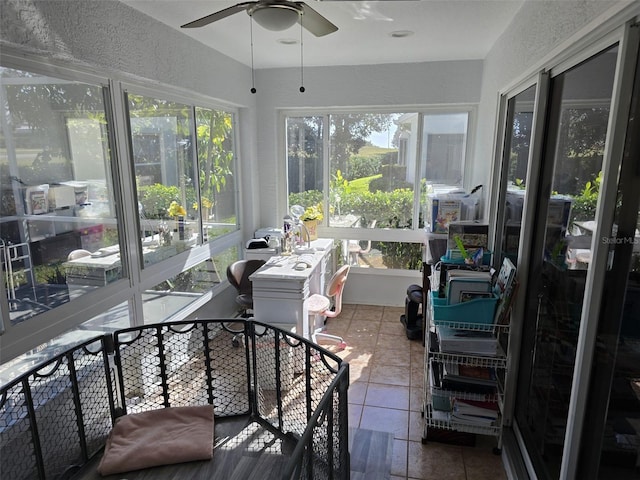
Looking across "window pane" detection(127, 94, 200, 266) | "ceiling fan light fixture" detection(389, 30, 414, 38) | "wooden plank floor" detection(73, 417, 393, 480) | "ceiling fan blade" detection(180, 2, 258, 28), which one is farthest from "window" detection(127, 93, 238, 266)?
"ceiling fan light fixture" detection(389, 30, 414, 38)

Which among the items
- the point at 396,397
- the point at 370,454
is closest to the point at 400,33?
the point at 396,397

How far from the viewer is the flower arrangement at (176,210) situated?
123 inches

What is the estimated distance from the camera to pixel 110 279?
8.10ft

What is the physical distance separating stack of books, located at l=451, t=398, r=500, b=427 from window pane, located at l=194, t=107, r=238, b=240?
8.15 ft

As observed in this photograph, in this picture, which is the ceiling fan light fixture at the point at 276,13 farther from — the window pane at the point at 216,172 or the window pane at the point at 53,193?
the window pane at the point at 216,172

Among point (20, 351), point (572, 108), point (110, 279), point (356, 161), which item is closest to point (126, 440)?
point (20, 351)

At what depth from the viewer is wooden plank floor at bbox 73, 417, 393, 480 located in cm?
171

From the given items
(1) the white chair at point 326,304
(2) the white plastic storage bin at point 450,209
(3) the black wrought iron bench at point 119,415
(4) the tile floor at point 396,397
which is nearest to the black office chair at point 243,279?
(1) the white chair at point 326,304

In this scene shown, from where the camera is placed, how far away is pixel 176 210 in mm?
3211

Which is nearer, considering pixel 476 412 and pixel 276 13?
pixel 276 13

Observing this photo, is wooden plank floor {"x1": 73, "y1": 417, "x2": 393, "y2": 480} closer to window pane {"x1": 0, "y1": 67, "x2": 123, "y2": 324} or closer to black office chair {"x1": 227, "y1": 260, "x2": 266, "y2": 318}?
window pane {"x1": 0, "y1": 67, "x2": 123, "y2": 324}

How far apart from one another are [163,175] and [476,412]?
2570 millimetres

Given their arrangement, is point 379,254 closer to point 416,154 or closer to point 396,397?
point 416,154

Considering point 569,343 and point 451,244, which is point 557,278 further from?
point 451,244
